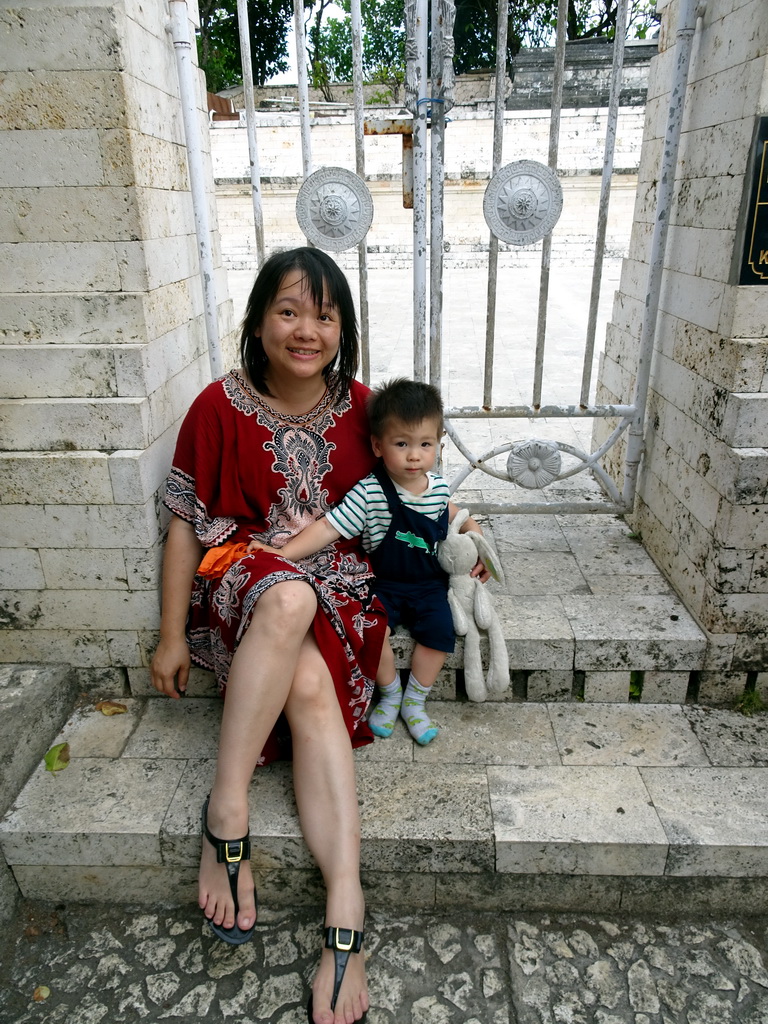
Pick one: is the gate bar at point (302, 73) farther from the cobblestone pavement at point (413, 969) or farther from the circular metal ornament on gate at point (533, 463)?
the cobblestone pavement at point (413, 969)

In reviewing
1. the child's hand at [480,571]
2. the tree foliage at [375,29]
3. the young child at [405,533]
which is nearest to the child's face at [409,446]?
the young child at [405,533]

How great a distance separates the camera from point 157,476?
235cm

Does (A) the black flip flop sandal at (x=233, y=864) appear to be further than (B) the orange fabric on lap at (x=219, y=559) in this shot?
No

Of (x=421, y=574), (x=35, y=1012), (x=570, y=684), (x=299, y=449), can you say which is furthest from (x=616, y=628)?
(x=35, y=1012)

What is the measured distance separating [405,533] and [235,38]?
26500 millimetres

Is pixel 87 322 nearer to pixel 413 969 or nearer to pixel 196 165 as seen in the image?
pixel 196 165

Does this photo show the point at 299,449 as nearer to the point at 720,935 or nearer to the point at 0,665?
the point at 0,665

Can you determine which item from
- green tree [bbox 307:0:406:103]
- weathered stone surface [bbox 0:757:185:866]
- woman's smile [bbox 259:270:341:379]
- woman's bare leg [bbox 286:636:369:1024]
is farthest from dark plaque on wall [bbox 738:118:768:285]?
green tree [bbox 307:0:406:103]

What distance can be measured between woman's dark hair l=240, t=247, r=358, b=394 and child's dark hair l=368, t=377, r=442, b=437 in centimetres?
22

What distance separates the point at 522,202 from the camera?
274 centimetres

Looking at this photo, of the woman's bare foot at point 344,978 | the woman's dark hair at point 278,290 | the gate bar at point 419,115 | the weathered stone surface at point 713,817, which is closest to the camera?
the woman's bare foot at point 344,978

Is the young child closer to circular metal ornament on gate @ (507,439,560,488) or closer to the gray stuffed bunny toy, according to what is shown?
the gray stuffed bunny toy

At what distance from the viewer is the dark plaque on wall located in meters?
2.09

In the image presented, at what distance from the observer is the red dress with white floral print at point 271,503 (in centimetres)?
209
